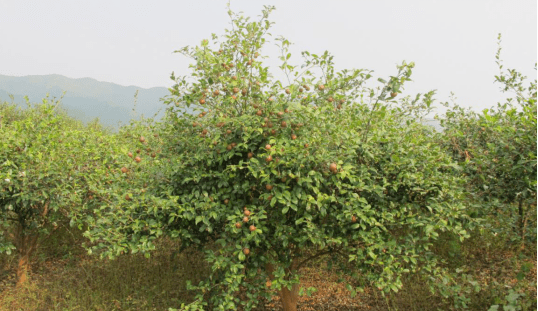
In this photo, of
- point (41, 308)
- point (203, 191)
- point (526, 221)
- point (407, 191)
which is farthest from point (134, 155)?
point (526, 221)

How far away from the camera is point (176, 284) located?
4738mm

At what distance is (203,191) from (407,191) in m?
1.62

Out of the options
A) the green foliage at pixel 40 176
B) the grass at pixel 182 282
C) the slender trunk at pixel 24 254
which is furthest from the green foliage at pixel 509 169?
the slender trunk at pixel 24 254

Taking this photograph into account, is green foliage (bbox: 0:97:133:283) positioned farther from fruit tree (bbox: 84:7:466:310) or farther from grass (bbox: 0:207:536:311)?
fruit tree (bbox: 84:7:466:310)

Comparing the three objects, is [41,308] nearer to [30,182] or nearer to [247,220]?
[30,182]

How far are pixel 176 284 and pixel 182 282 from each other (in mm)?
80

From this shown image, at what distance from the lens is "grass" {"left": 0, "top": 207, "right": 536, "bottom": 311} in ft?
13.4

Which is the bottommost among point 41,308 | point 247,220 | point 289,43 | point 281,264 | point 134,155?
point 41,308

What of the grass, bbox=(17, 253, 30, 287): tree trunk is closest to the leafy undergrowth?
the grass

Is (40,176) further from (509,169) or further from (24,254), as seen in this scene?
(509,169)

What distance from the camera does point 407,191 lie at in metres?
2.93

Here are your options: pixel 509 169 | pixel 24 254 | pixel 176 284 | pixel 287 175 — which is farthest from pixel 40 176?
pixel 509 169

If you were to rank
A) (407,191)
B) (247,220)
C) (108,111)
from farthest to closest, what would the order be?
(108,111) < (407,191) < (247,220)

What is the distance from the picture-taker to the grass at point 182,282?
407 cm
